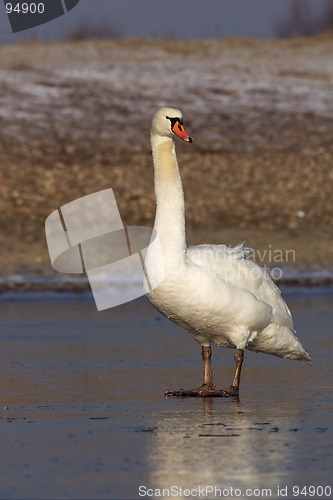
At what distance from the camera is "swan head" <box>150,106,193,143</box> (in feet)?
27.2

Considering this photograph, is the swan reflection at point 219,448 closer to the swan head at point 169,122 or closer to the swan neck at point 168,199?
the swan neck at point 168,199

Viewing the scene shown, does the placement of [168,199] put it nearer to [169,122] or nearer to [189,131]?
[169,122]

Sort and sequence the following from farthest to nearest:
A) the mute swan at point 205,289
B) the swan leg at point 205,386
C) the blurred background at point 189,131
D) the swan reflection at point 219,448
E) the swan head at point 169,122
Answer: the blurred background at point 189,131 → the swan head at point 169,122 → the swan leg at point 205,386 → the mute swan at point 205,289 → the swan reflection at point 219,448

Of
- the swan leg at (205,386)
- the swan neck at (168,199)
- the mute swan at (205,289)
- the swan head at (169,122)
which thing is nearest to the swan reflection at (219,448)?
the swan leg at (205,386)

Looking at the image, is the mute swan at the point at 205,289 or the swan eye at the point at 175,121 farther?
the swan eye at the point at 175,121

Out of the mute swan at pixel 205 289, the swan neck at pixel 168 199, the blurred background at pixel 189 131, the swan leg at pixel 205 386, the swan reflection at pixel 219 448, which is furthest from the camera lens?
the blurred background at pixel 189 131

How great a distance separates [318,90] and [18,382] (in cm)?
2532

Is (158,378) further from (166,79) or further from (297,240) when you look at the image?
(166,79)

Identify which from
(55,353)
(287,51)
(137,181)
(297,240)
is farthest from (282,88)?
(55,353)

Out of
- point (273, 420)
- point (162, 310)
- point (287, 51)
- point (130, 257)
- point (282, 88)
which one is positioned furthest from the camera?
point (287, 51)

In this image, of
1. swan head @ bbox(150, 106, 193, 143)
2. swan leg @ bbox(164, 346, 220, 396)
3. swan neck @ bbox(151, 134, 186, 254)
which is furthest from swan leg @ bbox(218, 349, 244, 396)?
swan head @ bbox(150, 106, 193, 143)

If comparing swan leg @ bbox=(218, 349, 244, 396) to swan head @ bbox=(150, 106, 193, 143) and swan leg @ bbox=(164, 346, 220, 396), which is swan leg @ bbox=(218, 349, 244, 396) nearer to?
swan leg @ bbox=(164, 346, 220, 396)

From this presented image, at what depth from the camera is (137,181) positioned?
2325cm

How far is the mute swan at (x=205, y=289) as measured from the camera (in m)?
7.63
